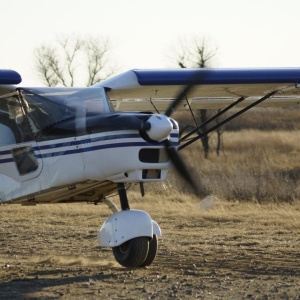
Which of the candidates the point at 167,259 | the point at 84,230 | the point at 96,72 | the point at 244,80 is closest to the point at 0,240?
the point at 84,230

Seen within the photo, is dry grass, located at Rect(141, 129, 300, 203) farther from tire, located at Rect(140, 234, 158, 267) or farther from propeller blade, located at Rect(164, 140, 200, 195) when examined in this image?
tire, located at Rect(140, 234, 158, 267)

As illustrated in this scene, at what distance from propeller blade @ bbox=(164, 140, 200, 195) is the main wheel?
0.79 meters

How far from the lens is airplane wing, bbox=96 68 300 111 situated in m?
12.9

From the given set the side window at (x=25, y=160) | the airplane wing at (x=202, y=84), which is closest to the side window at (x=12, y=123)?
the side window at (x=25, y=160)

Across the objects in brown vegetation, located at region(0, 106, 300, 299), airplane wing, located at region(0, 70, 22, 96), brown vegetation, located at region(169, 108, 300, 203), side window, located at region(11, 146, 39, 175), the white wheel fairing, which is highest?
airplane wing, located at region(0, 70, 22, 96)

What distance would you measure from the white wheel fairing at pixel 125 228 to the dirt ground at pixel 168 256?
0.33 metres

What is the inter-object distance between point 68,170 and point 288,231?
486cm

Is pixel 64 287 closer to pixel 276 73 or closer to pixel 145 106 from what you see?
pixel 276 73

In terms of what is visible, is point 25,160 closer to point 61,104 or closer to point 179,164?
point 61,104

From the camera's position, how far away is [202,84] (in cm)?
1345

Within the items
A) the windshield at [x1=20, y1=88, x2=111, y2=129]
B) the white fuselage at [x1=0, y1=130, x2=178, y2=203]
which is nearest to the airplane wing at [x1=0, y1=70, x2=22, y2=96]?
the windshield at [x1=20, y1=88, x2=111, y2=129]

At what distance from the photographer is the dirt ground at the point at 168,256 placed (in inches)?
388

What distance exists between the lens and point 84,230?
51.8 ft

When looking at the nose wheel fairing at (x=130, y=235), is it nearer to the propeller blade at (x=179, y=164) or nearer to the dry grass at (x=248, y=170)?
the propeller blade at (x=179, y=164)
